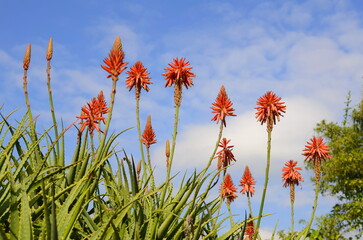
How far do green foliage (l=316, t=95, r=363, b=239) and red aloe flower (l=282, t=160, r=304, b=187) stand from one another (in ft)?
64.0

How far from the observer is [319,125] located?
31.1m

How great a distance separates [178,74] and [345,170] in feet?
80.4

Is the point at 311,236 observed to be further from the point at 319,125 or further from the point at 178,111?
the point at 319,125

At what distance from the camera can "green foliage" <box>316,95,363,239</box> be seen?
26359 millimetres

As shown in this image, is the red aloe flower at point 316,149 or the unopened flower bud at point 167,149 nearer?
the unopened flower bud at point 167,149

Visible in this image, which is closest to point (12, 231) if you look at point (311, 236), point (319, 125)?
point (311, 236)

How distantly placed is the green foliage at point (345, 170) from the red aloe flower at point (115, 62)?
23.3m

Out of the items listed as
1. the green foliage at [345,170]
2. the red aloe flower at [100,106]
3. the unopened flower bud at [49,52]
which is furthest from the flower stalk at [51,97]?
the green foliage at [345,170]

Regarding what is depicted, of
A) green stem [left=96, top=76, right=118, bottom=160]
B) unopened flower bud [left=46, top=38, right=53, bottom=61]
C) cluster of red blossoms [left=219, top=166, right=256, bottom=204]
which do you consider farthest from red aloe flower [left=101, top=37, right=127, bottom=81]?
cluster of red blossoms [left=219, top=166, right=256, bottom=204]

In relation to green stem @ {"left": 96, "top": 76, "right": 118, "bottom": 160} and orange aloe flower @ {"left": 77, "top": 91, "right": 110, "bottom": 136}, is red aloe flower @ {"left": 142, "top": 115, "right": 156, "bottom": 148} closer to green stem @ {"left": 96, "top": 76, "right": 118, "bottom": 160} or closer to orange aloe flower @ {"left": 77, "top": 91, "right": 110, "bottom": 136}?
orange aloe flower @ {"left": 77, "top": 91, "right": 110, "bottom": 136}

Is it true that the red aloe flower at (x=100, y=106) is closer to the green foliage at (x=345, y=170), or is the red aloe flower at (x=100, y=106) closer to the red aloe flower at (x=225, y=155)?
the red aloe flower at (x=225, y=155)

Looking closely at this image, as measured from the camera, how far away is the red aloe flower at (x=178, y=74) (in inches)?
211

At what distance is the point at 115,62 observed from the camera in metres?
3.77

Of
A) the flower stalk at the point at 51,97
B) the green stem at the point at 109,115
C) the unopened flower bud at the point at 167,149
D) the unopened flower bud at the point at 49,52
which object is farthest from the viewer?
the unopened flower bud at the point at 167,149
